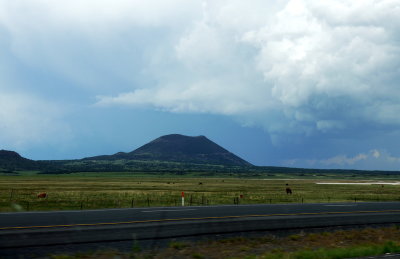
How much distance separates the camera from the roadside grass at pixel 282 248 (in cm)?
1448

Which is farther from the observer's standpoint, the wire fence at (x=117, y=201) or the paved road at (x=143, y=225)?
the wire fence at (x=117, y=201)

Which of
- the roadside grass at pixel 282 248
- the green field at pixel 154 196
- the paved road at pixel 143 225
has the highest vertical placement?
the paved road at pixel 143 225

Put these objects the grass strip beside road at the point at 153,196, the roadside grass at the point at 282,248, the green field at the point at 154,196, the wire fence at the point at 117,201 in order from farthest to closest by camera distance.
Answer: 1. the green field at the point at 154,196
2. the grass strip beside road at the point at 153,196
3. the wire fence at the point at 117,201
4. the roadside grass at the point at 282,248

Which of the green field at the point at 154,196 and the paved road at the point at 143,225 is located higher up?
the paved road at the point at 143,225

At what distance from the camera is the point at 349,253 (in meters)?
15.3

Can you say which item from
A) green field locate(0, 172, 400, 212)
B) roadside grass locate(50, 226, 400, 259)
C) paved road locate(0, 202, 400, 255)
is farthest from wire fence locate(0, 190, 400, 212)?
roadside grass locate(50, 226, 400, 259)

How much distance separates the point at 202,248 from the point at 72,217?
854 centimetres

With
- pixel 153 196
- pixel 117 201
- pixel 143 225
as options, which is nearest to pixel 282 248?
pixel 143 225

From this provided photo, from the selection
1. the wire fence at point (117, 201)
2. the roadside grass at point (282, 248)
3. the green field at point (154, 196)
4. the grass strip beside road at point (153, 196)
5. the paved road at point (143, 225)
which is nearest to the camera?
the roadside grass at point (282, 248)

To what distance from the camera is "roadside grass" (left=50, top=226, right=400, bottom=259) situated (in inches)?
570

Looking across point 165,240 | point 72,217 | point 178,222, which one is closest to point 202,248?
point 165,240

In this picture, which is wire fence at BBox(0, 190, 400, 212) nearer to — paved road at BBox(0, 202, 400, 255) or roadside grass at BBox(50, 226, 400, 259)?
paved road at BBox(0, 202, 400, 255)

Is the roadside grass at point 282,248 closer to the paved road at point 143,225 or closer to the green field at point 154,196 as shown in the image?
the paved road at point 143,225

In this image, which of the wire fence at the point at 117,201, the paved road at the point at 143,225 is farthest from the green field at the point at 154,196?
the paved road at the point at 143,225
